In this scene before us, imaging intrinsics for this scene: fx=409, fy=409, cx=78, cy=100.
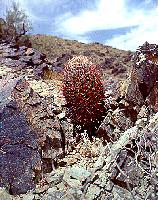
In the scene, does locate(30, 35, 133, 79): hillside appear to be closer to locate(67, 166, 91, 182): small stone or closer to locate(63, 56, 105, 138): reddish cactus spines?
locate(63, 56, 105, 138): reddish cactus spines

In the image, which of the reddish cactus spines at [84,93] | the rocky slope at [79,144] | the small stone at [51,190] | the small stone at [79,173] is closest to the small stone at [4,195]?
the rocky slope at [79,144]

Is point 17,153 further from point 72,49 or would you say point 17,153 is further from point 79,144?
point 72,49

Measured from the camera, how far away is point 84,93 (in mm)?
7473

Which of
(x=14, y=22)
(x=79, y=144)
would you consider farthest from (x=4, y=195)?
(x=14, y=22)

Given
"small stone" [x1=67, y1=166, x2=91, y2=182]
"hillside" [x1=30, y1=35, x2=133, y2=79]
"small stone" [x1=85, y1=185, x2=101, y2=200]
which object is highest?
"small stone" [x1=85, y1=185, x2=101, y2=200]

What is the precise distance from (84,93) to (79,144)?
93cm

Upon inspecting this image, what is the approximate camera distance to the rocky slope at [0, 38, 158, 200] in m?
4.98

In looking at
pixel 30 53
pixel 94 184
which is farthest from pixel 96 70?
pixel 30 53

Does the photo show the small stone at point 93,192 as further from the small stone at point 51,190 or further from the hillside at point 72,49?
the hillside at point 72,49

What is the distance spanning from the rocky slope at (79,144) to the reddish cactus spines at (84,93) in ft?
0.65

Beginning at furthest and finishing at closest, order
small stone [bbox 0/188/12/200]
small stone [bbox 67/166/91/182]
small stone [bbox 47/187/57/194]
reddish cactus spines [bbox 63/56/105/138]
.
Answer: reddish cactus spines [bbox 63/56/105/138] → small stone [bbox 0/188/12/200] → small stone [bbox 67/166/91/182] → small stone [bbox 47/187/57/194]

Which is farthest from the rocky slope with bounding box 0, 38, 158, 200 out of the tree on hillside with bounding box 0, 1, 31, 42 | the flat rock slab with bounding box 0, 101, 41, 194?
the tree on hillside with bounding box 0, 1, 31, 42

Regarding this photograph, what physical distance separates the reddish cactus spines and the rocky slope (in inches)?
7.8

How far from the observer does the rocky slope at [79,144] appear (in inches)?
196
